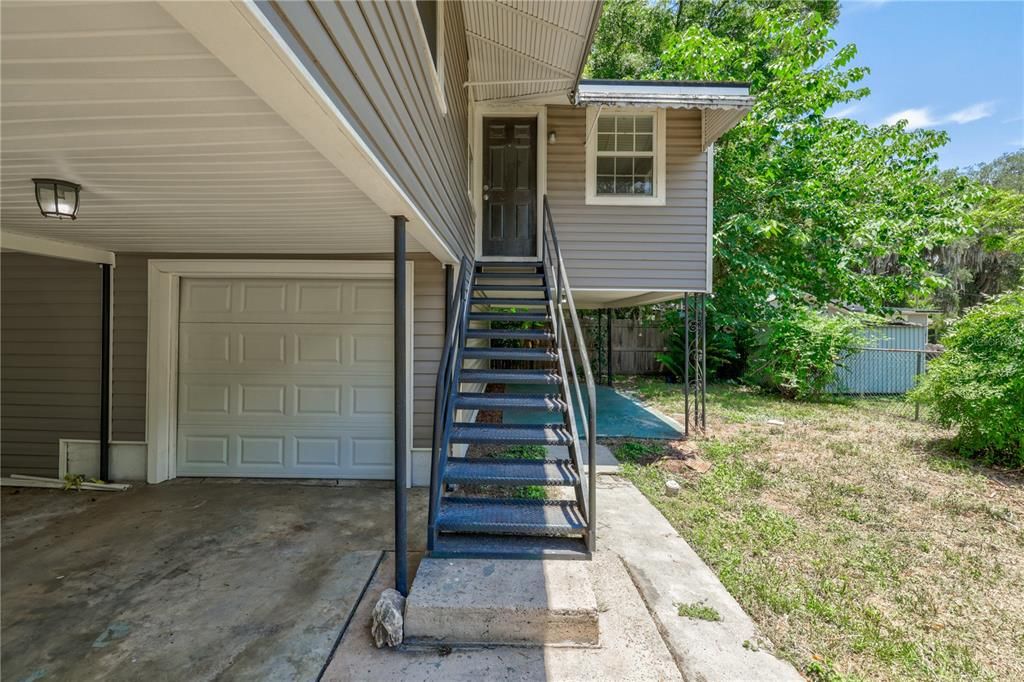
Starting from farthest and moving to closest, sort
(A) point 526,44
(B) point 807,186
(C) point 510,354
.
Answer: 1. (B) point 807,186
2. (A) point 526,44
3. (C) point 510,354

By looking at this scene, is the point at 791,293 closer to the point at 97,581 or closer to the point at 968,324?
the point at 968,324

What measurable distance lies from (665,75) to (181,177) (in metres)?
12.5

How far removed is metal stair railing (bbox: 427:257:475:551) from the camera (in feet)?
9.66

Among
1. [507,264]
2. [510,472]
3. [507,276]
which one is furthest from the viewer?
[507,264]

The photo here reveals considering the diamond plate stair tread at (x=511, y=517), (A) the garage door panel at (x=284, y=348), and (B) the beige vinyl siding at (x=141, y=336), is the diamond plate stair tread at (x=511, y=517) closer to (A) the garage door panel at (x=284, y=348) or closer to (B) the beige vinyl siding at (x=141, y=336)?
(B) the beige vinyl siding at (x=141, y=336)

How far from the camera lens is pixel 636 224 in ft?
19.4

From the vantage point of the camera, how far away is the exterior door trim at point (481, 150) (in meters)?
5.88

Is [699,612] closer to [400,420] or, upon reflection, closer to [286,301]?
[400,420]

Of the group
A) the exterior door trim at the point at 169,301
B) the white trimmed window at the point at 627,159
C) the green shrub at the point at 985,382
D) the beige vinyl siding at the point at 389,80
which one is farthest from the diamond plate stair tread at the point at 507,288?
the green shrub at the point at 985,382

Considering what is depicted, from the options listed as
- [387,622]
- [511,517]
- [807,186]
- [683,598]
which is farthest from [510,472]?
[807,186]

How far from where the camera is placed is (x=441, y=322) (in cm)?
477

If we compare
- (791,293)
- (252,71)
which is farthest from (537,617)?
(791,293)

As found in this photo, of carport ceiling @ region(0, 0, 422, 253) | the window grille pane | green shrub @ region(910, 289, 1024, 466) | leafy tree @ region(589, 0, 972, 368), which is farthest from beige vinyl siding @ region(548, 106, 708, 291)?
leafy tree @ region(589, 0, 972, 368)

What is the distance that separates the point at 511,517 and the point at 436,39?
3.45 metres
